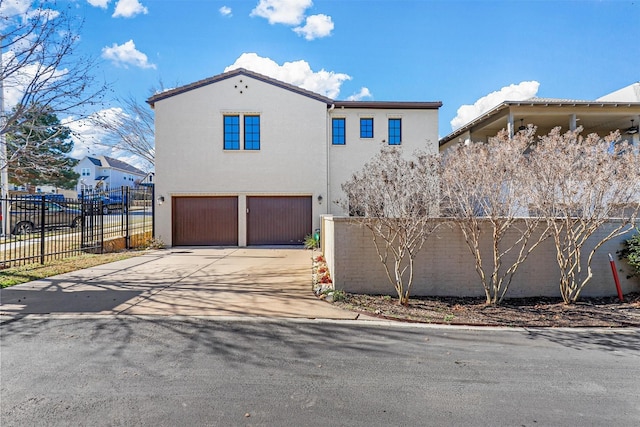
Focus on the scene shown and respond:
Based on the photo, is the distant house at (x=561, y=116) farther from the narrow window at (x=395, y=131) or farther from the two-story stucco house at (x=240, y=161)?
the two-story stucco house at (x=240, y=161)

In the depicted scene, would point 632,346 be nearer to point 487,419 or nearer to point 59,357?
point 487,419

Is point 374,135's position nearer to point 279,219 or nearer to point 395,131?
point 395,131

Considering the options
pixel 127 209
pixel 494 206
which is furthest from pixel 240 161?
pixel 494 206

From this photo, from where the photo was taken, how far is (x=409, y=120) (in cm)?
1588

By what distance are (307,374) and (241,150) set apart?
40.4ft

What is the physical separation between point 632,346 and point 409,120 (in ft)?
41.8

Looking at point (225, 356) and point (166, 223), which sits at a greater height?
point (166, 223)

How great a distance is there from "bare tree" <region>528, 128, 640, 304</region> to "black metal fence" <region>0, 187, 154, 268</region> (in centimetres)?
1237

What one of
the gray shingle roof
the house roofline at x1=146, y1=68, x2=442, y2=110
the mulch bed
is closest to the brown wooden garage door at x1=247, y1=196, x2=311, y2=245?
the house roofline at x1=146, y1=68, x2=442, y2=110

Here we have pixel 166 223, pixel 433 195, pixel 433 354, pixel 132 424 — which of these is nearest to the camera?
pixel 132 424

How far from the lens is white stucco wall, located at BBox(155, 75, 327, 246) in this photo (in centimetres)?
1457

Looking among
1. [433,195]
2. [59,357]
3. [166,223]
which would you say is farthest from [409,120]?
[59,357]

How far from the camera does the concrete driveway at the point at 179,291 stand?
227 inches

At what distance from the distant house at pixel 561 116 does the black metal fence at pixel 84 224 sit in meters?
13.6
